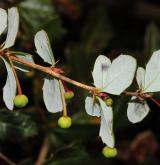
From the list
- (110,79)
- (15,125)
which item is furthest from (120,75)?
(15,125)

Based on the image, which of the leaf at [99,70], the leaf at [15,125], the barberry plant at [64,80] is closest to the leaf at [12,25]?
the barberry plant at [64,80]

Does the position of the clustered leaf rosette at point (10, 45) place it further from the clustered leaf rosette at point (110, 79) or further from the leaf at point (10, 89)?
the clustered leaf rosette at point (110, 79)

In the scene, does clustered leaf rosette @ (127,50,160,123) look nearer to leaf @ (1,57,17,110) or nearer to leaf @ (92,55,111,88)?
leaf @ (92,55,111,88)

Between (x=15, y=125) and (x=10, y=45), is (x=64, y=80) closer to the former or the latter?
(x=10, y=45)

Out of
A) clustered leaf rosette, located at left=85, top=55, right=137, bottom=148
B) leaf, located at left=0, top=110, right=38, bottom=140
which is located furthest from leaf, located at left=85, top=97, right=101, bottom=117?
leaf, located at left=0, top=110, right=38, bottom=140

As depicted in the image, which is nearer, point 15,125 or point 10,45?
point 10,45

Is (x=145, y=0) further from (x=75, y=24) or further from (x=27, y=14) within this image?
(x=27, y=14)

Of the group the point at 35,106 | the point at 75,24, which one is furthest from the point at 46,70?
the point at 75,24
